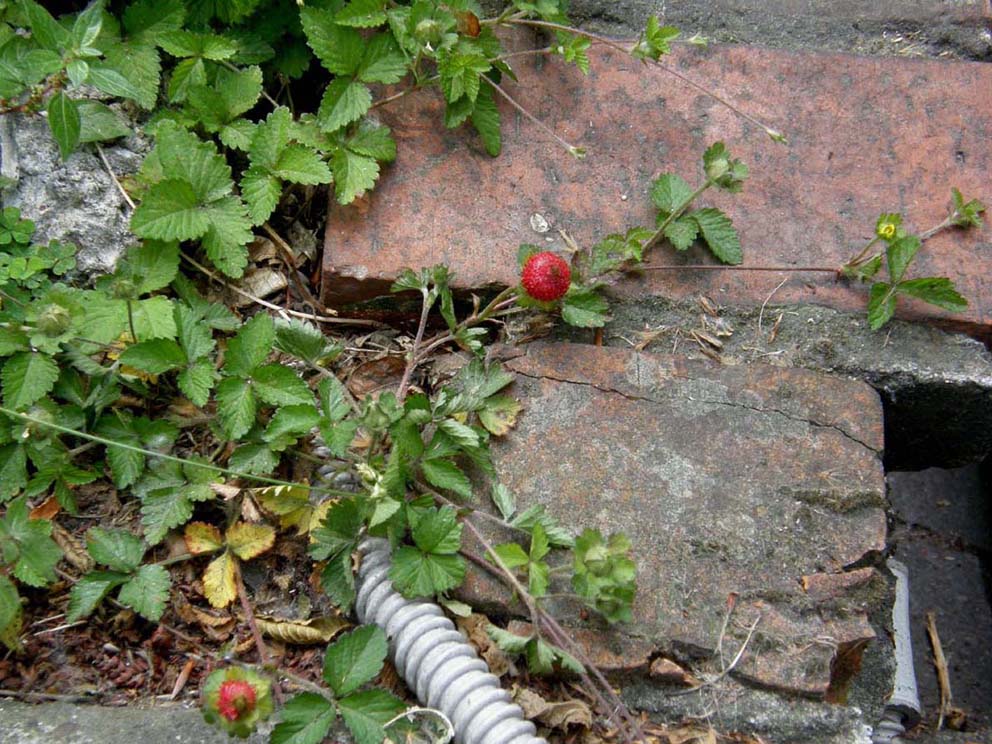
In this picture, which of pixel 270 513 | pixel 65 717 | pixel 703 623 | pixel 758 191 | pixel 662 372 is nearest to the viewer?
pixel 65 717

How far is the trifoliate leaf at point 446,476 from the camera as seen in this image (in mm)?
1564

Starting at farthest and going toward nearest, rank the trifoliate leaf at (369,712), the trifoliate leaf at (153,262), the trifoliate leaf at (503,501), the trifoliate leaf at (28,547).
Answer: the trifoliate leaf at (153,262), the trifoliate leaf at (503,501), the trifoliate leaf at (28,547), the trifoliate leaf at (369,712)

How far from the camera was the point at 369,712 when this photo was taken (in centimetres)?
141

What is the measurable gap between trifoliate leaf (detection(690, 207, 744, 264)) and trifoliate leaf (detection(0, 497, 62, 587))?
46.9 inches

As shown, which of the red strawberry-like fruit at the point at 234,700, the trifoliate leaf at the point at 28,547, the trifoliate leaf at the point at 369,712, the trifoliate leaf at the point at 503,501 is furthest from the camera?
the trifoliate leaf at the point at 503,501

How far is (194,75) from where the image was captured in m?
1.80

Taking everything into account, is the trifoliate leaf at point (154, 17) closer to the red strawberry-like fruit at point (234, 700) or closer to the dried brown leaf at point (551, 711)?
the red strawberry-like fruit at point (234, 700)

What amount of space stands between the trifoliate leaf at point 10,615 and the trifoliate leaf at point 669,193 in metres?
1.22

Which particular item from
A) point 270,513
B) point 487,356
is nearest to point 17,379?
point 270,513

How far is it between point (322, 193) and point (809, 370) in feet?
3.14

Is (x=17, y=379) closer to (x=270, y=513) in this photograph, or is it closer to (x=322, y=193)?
(x=270, y=513)

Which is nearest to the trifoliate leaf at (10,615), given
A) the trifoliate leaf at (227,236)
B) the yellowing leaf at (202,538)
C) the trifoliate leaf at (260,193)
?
the yellowing leaf at (202,538)

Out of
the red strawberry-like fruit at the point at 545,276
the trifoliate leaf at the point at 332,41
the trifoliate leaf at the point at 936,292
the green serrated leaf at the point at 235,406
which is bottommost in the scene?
the green serrated leaf at the point at 235,406

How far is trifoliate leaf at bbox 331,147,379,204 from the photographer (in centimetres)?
176
